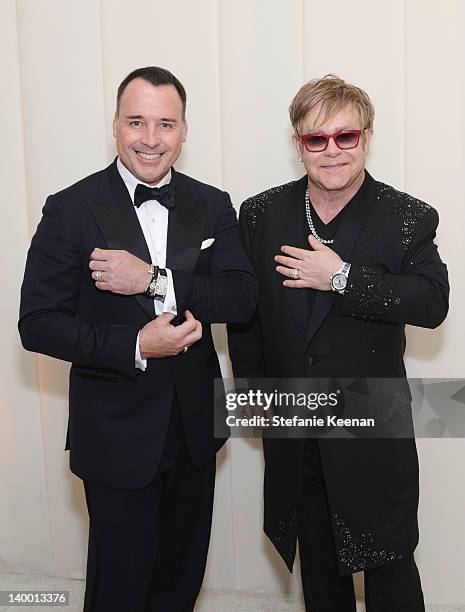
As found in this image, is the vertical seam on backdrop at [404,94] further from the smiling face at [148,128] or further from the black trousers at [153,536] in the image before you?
the black trousers at [153,536]

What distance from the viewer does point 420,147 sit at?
2.60 m

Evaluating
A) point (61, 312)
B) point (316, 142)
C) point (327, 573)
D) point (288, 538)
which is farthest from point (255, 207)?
point (327, 573)

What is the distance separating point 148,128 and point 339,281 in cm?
60

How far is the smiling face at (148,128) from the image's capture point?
6.59 feet

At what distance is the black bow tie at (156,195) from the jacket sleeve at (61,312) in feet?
0.57

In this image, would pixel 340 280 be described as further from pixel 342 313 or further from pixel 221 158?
pixel 221 158

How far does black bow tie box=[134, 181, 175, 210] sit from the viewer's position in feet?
6.66

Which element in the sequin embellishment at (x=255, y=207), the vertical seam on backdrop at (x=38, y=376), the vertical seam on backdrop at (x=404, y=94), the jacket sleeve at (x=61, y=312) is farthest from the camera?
the vertical seam on backdrop at (x=38, y=376)

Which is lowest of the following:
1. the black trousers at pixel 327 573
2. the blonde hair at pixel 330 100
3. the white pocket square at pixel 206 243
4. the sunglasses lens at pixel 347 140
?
the black trousers at pixel 327 573

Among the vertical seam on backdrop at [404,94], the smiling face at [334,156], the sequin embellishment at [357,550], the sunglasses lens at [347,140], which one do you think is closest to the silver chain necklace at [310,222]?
the smiling face at [334,156]

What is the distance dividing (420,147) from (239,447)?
119 cm

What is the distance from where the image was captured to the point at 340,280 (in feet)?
6.76

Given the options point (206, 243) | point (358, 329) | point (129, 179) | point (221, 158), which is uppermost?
point (221, 158)

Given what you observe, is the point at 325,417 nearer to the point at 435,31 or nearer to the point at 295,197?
the point at 295,197
